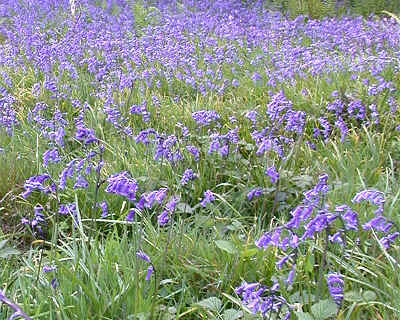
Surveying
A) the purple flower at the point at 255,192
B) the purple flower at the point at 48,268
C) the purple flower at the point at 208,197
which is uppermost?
the purple flower at the point at 208,197

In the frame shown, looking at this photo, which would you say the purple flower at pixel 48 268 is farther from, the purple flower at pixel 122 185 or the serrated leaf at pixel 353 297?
the serrated leaf at pixel 353 297

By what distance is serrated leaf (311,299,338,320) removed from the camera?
73.8 inches

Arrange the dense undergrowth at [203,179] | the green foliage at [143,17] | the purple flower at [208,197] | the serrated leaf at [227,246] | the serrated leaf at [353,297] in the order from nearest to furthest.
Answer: the serrated leaf at [353,297] < the dense undergrowth at [203,179] < the serrated leaf at [227,246] < the purple flower at [208,197] < the green foliage at [143,17]

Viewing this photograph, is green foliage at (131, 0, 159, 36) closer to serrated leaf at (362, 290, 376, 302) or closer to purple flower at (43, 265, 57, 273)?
purple flower at (43, 265, 57, 273)

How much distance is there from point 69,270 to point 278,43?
5034mm

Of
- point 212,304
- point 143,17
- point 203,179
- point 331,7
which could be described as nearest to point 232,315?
point 212,304

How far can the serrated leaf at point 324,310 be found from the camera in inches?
73.8

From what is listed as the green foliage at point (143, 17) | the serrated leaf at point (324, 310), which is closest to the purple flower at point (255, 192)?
the serrated leaf at point (324, 310)

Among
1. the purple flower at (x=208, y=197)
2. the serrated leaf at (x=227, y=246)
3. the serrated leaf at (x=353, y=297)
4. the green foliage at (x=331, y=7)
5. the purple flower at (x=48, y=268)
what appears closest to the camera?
the serrated leaf at (x=353, y=297)

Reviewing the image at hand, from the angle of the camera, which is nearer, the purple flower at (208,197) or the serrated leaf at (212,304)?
the serrated leaf at (212,304)

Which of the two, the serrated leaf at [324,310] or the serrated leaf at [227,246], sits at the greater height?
the serrated leaf at [324,310]

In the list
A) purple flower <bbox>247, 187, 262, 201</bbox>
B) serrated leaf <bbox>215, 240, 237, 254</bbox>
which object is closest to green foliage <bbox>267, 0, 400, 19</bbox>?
purple flower <bbox>247, 187, 262, 201</bbox>

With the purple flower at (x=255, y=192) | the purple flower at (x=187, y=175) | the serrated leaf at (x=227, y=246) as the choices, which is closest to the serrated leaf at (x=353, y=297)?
the serrated leaf at (x=227, y=246)

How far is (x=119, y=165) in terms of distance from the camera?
3533 mm
